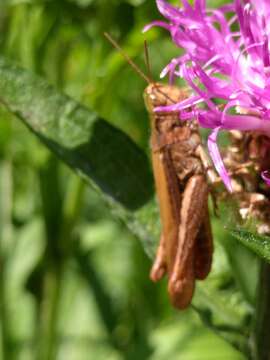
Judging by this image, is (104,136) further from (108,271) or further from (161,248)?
(108,271)

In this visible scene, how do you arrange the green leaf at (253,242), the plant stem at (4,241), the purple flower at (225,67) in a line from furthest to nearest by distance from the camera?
the plant stem at (4,241) < the purple flower at (225,67) < the green leaf at (253,242)

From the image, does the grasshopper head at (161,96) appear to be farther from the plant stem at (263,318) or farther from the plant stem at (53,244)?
the plant stem at (53,244)

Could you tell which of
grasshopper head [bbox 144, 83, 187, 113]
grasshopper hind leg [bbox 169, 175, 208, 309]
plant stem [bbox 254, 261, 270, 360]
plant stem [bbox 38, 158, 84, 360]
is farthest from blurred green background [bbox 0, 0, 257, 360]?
grasshopper head [bbox 144, 83, 187, 113]

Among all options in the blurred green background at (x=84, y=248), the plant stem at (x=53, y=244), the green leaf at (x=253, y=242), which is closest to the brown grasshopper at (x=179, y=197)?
the blurred green background at (x=84, y=248)

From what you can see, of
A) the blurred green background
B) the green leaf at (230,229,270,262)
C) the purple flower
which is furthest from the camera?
the blurred green background

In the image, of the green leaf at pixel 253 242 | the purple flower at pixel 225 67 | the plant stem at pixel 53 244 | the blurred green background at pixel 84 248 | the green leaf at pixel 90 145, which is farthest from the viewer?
the plant stem at pixel 53 244

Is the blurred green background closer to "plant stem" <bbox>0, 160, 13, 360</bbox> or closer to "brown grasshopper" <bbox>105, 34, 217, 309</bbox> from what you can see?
"plant stem" <bbox>0, 160, 13, 360</bbox>
